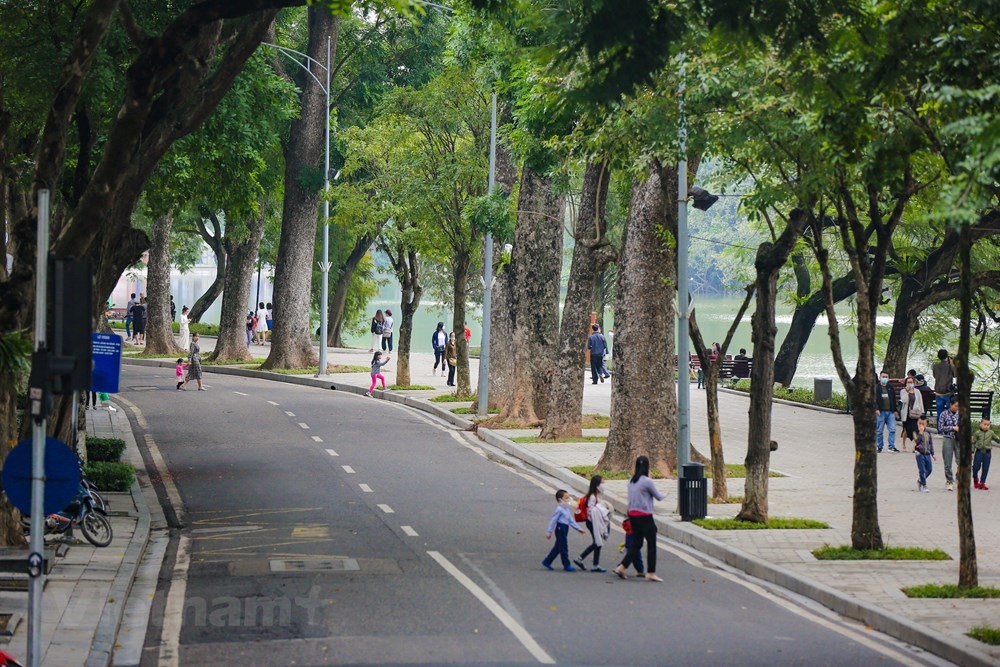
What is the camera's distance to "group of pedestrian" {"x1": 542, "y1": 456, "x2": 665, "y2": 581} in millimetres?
16000

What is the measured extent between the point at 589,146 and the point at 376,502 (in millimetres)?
6042

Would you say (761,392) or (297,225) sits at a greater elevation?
(297,225)

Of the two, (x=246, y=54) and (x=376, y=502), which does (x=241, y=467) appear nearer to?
(x=376, y=502)

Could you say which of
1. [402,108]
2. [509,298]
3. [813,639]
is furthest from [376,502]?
[402,108]

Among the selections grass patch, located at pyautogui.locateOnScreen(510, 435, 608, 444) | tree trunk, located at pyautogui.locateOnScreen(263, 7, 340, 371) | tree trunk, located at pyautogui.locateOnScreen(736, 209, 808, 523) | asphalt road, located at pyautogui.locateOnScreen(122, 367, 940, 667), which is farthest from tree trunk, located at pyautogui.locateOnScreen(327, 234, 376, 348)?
tree trunk, located at pyautogui.locateOnScreen(736, 209, 808, 523)

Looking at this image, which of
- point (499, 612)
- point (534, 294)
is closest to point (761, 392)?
point (499, 612)

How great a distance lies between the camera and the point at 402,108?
3894 cm

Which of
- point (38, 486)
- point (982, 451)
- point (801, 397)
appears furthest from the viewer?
point (801, 397)

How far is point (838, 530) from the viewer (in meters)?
19.2

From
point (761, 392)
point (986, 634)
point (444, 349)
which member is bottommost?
point (986, 634)

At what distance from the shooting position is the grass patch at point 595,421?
33.1 meters

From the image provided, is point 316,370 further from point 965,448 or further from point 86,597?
point 965,448

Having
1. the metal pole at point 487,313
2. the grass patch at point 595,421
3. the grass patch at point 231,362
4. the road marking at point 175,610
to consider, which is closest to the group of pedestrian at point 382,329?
the grass patch at point 231,362

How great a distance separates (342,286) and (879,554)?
1919 inches
